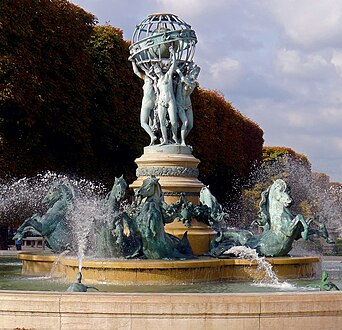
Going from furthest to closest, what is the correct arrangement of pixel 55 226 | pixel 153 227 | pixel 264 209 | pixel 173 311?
pixel 55 226 → pixel 264 209 → pixel 153 227 → pixel 173 311

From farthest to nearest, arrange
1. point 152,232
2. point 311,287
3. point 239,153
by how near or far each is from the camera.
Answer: point 239,153 → point 152,232 → point 311,287

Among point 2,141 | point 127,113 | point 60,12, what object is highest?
point 60,12

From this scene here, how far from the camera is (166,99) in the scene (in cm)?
1778

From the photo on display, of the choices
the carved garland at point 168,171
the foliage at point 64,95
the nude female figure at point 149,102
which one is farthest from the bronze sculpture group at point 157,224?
the foliage at point 64,95

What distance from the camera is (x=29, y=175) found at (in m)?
29.4

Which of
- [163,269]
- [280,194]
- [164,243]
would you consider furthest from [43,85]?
[163,269]

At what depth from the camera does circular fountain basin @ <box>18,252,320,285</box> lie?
13.6 meters

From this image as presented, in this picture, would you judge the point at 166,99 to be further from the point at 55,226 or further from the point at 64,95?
the point at 64,95

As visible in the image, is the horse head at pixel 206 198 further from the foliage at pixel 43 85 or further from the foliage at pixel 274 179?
the foliage at pixel 274 179

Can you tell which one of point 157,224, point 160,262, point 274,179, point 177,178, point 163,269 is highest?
point 274,179

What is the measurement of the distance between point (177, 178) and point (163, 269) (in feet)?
13.4

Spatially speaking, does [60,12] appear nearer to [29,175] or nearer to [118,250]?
[29,175]

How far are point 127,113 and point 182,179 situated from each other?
18232mm

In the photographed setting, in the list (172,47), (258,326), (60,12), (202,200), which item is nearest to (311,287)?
(258,326)
